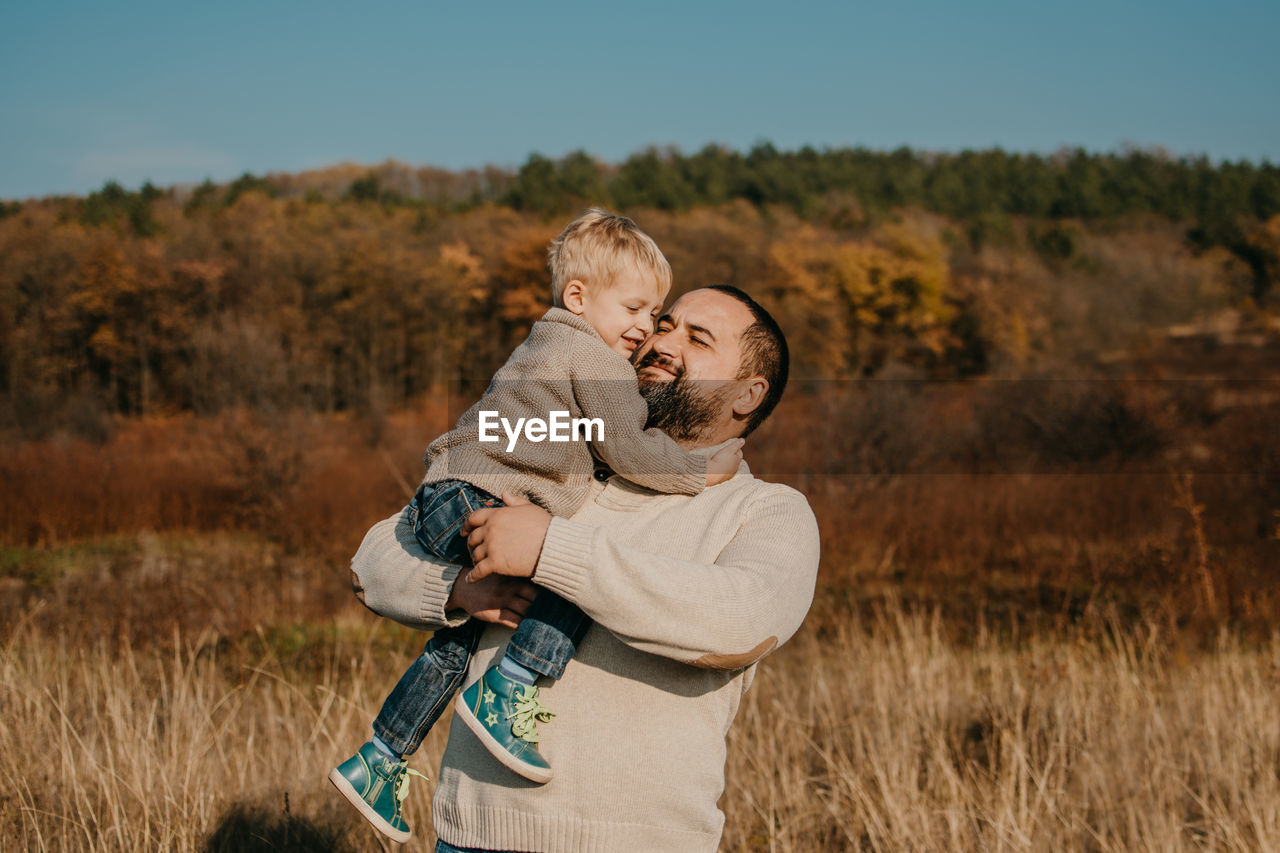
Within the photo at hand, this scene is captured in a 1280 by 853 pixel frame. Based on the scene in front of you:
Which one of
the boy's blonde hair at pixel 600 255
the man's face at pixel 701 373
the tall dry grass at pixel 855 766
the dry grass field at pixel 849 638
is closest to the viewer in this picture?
the man's face at pixel 701 373

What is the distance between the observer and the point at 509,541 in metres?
1.57

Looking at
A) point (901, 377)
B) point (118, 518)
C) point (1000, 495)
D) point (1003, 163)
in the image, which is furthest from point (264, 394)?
point (1003, 163)

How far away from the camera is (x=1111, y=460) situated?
1973 cm

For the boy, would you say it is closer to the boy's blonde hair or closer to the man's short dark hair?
the boy's blonde hair

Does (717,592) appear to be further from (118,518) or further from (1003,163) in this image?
(1003,163)

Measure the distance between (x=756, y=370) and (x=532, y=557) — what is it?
0.88m

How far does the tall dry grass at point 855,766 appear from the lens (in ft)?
→ 10.6

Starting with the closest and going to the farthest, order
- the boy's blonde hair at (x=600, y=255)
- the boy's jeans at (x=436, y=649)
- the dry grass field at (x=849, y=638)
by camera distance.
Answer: the boy's jeans at (x=436, y=649), the boy's blonde hair at (x=600, y=255), the dry grass field at (x=849, y=638)

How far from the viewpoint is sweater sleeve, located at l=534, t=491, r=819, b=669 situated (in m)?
1.49

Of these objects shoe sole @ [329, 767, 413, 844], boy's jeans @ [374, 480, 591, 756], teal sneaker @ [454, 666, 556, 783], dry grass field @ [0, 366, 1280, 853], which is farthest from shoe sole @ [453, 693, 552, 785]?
dry grass field @ [0, 366, 1280, 853]

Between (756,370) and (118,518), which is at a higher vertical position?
(756,370)

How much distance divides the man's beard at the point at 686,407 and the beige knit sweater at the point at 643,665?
34 cm

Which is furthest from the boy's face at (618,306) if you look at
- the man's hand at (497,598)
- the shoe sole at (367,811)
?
the shoe sole at (367,811)

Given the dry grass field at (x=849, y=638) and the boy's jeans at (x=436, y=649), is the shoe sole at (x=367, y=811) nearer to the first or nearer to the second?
the boy's jeans at (x=436, y=649)
